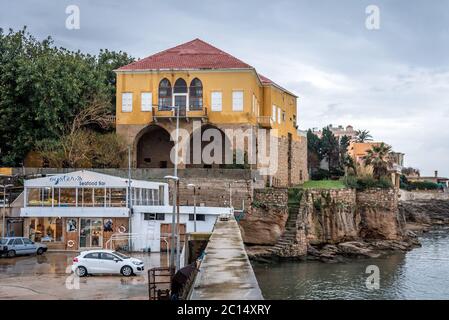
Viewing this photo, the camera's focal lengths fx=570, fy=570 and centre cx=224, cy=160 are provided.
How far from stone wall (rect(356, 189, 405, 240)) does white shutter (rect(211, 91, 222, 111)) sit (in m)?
17.1

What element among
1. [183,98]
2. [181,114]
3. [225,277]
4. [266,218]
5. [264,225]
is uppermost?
[183,98]

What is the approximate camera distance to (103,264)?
23.8 m

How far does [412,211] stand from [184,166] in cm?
4848

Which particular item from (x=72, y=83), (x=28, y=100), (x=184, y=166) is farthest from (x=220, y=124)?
(x=28, y=100)

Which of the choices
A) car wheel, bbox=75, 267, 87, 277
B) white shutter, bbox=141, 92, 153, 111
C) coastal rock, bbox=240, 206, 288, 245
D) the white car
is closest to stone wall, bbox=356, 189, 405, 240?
coastal rock, bbox=240, 206, 288, 245

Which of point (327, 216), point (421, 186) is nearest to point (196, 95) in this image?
point (327, 216)

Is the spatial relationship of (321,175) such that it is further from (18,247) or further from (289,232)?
(18,247)

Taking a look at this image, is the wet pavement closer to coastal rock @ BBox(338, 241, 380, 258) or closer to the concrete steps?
the concrete steps

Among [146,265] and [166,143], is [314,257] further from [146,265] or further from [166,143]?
[146,265]

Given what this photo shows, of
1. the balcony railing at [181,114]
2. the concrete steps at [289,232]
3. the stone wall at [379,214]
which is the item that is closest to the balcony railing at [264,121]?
the balcony railing at [181,114]

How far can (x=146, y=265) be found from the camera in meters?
26.0

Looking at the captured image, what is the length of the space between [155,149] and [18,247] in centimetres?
2328

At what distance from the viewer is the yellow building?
48.0 metres
